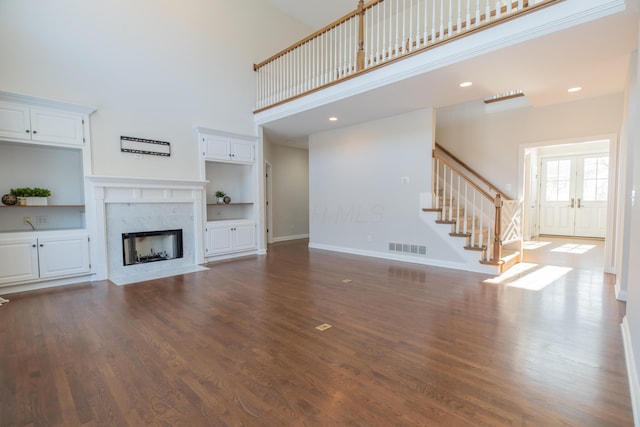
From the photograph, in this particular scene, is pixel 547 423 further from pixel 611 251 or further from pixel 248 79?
pixel 248 79

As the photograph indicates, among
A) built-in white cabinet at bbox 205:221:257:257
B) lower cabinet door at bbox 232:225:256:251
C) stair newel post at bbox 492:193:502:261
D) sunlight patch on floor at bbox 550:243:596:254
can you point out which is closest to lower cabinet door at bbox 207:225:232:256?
built-in white cabinet at bbox 205:221:257:257

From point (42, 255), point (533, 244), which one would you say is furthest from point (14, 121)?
point (533, 244)

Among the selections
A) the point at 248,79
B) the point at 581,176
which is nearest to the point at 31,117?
the point at 248,79

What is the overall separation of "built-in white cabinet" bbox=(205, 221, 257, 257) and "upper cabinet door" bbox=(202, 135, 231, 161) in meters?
1.33

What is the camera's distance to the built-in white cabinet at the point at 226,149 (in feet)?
19.0

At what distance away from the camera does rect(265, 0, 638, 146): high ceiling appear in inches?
118

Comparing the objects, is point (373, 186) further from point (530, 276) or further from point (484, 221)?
point (530, 276)

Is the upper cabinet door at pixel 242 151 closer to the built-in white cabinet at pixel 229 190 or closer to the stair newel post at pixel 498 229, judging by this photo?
the built-in white cabinet at pixel 229 190

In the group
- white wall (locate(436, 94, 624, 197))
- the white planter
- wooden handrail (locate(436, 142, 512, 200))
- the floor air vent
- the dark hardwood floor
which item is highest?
white wall (locate(436, 94, 624, 197))

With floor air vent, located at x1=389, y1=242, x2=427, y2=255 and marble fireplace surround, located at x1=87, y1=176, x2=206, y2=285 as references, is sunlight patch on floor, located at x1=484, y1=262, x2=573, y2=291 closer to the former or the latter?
floor air vent, located at x1=389, y1=242, x2=427, y2=255

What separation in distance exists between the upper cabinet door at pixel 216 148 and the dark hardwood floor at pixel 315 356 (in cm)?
289

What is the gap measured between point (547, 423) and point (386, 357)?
97 centimetres

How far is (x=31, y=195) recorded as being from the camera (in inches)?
160

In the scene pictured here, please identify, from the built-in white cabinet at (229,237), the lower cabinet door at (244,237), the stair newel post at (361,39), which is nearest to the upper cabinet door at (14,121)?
the built-in white cabinet at (229,237)
